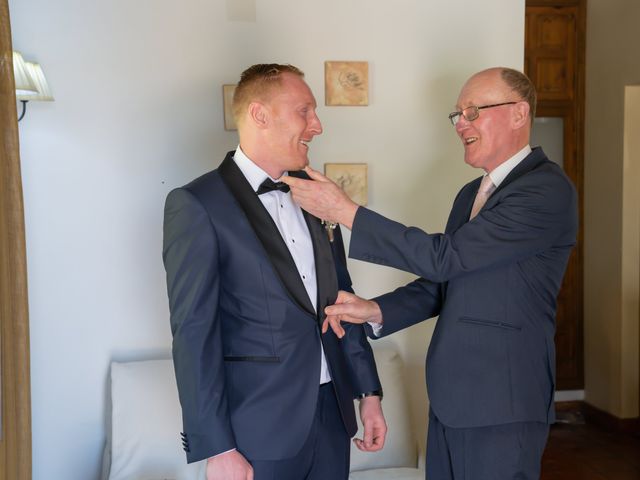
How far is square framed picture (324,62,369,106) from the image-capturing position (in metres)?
3.06

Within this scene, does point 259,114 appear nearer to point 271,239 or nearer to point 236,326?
point 271,239

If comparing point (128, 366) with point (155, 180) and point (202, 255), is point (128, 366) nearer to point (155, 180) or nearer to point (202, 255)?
point (155, 180)

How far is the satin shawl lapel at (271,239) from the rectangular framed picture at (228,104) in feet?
3.72

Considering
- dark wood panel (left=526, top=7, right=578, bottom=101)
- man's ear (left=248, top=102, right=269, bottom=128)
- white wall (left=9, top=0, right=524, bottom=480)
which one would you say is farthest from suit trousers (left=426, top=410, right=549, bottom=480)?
dark wood panel (left=526, top=7, right=578, bottom=101)

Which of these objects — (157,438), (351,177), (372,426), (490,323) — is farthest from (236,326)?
(351,177)

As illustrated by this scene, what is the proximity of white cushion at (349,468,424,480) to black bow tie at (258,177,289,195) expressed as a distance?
1373 millimetres

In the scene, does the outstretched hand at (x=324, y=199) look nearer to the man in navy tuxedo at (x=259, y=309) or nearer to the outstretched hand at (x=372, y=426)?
the man in navy tuxedo at (x=259, y=309)

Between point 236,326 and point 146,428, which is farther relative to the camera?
point 146,428

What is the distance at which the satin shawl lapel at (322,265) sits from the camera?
1981mm

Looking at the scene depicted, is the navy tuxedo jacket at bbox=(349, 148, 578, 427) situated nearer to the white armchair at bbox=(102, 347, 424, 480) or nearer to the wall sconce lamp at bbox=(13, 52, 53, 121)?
the white armchair at bbox=(102, 347, 424, 480)

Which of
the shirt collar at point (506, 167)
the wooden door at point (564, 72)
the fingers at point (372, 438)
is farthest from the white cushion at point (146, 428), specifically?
the wooden door at point (564, 72)

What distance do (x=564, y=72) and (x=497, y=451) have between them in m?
4.01

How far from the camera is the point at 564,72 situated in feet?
17.0

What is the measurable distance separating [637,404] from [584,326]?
28.3 inches
